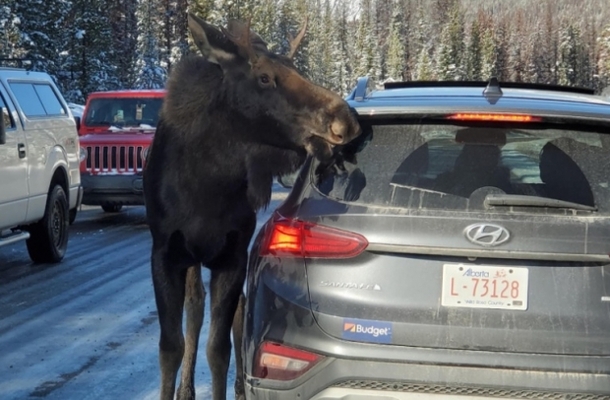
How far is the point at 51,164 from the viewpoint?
11703 mm

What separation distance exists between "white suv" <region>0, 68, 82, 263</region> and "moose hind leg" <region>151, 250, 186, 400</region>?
4591mm

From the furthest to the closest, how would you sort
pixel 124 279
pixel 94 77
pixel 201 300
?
pixel 94 77, pixel 124 279, pixel 201 300

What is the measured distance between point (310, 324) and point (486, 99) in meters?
1.31

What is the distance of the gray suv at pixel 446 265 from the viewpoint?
379cm

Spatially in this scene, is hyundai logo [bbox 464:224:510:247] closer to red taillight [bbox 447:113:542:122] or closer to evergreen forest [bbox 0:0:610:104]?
red taillight [bbox 447:113:542:122]

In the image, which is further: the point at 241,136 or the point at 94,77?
the point at 94,77

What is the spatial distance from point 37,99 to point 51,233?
5.59 feet

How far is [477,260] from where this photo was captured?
12.5 feet

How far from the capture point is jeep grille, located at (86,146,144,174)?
1570cm

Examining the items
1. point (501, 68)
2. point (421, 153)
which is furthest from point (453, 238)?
point (501, 68)

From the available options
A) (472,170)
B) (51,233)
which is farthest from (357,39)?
(472,170)

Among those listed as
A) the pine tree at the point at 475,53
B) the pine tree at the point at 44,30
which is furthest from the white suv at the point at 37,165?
the pine tree at the point at 475,53

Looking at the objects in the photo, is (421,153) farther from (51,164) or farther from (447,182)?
(51,164)

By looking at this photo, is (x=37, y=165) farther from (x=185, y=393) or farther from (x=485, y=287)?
(x=485, y=287)
